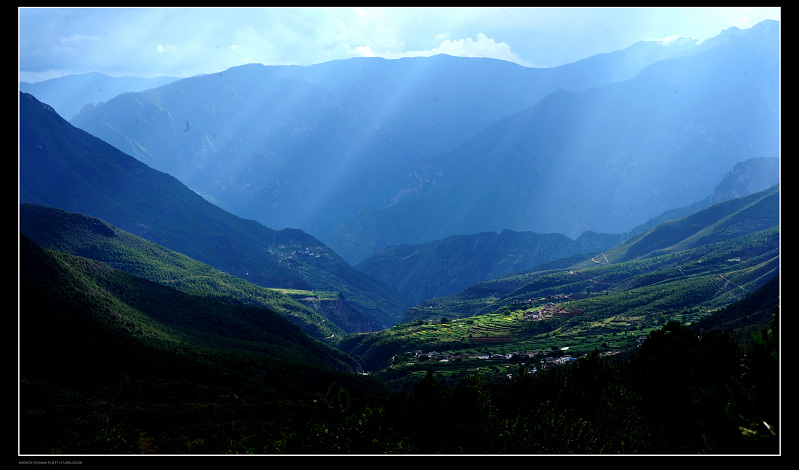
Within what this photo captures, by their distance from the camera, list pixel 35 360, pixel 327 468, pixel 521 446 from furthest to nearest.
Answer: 1. pixel 35 360
2. pixel 521 446
3. pixel 327 468

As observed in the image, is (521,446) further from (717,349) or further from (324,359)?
(324,359)

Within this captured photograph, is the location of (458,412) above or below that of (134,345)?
above

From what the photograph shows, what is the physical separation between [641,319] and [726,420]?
18835 centimetres

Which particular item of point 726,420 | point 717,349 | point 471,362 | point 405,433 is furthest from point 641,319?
point 726,420

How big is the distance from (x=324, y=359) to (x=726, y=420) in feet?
479

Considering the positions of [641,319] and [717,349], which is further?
[641,319]

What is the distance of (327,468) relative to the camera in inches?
562

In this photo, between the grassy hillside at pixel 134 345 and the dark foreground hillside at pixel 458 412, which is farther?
the grassy hillside at pixel 134 345

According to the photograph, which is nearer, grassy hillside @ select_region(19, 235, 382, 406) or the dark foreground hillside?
the dark foreground hillside

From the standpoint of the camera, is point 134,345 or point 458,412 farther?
point 134,345
